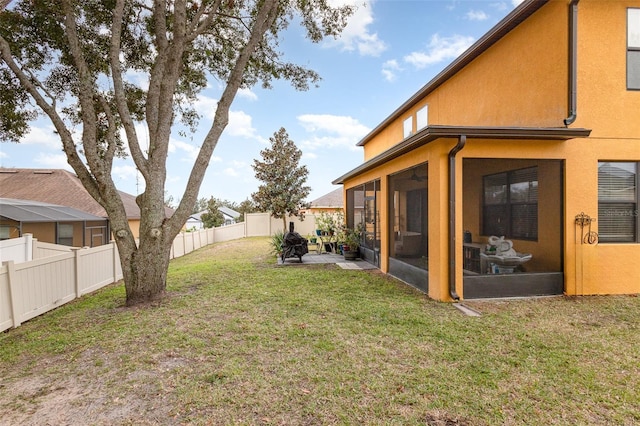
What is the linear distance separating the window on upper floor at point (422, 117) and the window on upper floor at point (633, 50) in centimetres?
509

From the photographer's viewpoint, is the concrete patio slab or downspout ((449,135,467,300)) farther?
the concrete patio slab

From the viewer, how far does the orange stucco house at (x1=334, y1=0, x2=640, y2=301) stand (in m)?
5.78

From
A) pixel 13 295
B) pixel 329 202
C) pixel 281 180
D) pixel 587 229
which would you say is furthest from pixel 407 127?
pixel 329 202

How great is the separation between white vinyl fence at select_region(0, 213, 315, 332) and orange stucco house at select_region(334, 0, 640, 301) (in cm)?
697

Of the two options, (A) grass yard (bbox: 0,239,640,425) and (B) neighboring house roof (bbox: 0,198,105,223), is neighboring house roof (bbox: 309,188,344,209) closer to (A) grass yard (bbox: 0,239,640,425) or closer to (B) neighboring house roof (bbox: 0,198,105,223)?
(B) neighboring house roof (bbox: 0,198,105,223)

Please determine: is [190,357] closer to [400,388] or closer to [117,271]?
[400,388]

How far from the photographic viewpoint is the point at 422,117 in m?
11.1

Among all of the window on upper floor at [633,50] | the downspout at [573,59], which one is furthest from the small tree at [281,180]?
the window on upper floor at [633,50]

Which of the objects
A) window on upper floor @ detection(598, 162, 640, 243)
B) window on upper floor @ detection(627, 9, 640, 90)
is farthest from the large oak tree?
window on upper floor @ detection(598, 162, 640, 243)

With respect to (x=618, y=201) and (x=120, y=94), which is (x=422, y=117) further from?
(x=120, y=94)

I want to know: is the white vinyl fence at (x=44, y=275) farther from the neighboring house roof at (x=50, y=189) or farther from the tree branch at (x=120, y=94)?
the neighboring house roof at (x=50, y=189)

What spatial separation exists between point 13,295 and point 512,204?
29.7 feet

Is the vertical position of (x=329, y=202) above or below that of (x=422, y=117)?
below

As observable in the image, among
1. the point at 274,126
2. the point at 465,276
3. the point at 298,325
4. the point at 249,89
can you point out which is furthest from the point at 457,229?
the point at 274,126
